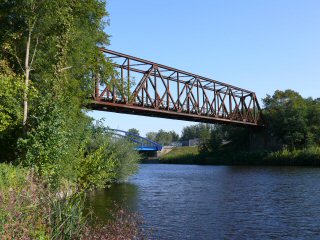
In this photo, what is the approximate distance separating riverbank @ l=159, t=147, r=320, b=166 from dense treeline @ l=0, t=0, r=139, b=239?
59.2m

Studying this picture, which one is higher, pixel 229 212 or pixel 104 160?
A: pixel 104 160

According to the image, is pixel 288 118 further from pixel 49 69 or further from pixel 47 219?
pixel 47 219

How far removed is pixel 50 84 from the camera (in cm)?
2409

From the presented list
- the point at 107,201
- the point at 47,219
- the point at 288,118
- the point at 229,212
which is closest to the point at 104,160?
the point at 107,201

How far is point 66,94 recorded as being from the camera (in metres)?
24.6

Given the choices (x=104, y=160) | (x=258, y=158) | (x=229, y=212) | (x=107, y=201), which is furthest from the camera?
(x=258, y=158)

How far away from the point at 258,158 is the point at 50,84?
2931 inches

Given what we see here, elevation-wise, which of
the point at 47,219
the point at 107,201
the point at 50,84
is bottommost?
the point at 107,201

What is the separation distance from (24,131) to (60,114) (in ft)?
9.12

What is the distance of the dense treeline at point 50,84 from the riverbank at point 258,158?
59.2 m

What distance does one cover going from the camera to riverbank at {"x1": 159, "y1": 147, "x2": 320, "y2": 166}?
3108 inches

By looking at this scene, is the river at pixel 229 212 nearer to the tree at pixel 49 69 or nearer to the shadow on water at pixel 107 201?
the shadow on water at pixel 107 201

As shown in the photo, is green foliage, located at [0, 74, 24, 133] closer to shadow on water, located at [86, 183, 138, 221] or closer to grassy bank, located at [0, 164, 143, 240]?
shadow on water, located at [86, 183, 138, 221]

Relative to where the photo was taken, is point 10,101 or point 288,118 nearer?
point 10,101
